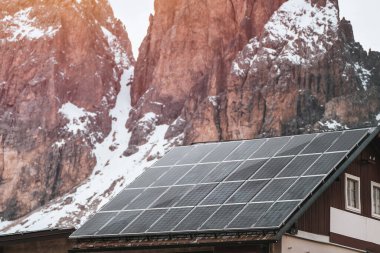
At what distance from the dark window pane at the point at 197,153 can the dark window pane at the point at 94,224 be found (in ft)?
12.8

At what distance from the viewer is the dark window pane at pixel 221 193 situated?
104ft

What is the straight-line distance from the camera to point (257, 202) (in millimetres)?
30562

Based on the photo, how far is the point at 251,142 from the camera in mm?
35844

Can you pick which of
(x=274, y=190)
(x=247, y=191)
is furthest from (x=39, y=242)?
(x=274, y=190)

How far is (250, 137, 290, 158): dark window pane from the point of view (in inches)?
1339

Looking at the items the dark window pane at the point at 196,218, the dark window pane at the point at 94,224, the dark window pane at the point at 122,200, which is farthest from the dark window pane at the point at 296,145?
the dark window pane at the point at 94,224

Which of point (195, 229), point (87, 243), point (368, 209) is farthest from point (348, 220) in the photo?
point (87, 243)

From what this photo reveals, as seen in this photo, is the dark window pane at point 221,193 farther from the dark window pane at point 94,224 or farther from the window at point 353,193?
the window at point 353,193

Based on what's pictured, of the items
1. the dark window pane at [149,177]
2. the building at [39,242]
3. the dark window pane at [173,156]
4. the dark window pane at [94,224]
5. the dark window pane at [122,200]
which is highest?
the dark window pane at [173,156]

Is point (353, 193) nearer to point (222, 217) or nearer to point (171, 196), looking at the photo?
point (222, 217)

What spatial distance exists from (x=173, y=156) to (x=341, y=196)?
716 cm

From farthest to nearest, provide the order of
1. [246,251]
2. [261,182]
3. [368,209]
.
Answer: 1. [368,209]
2. [261,182]
3. [246,251]

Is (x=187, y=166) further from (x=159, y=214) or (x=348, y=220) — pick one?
(x=348, y=220)

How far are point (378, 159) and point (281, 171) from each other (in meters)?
4.79
